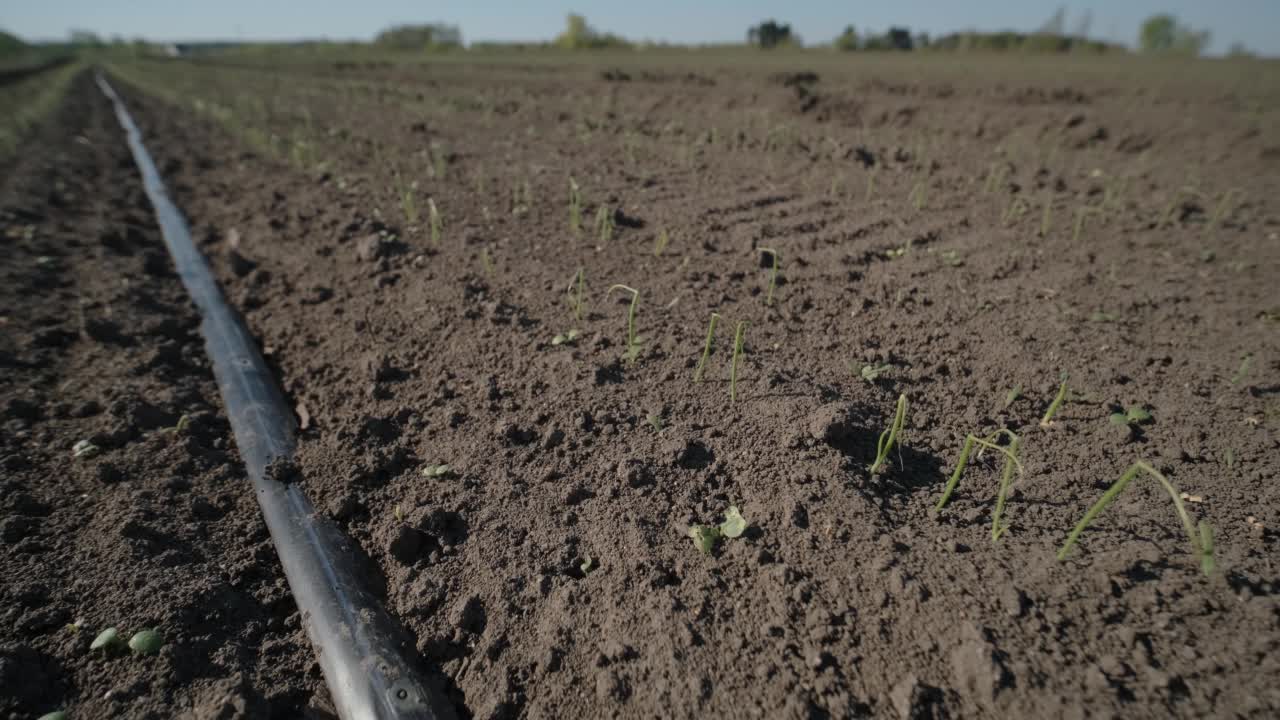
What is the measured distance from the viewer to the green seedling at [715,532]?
175cm

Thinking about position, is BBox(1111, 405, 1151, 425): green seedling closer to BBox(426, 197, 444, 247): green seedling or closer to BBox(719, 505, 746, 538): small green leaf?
BBox(719, 505, 746, 538): small green leaf

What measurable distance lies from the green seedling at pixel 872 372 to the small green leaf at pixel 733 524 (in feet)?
3.08

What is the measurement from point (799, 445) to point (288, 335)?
2731mm

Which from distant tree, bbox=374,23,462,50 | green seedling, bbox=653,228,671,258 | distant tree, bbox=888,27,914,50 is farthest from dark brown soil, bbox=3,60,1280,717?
distant tree, bbox=374,23,462,50

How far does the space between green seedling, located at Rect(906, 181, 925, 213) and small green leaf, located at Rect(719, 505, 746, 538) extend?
337 centimetres

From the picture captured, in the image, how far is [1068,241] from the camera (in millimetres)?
3791

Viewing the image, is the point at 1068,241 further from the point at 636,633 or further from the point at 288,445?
the point at 288,445

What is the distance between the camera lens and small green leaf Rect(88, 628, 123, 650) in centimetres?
158

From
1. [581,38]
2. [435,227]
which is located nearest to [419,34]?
[581,38]

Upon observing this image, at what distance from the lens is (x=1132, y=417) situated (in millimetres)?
2160

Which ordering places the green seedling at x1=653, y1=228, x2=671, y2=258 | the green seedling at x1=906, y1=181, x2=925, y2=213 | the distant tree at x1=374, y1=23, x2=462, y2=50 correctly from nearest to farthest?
1. the green seedling at x1=653, y1=228, x2=671, y2=258
2. the green seedling at x1=906, y1=181, x2=925, y2=213
3. the distant tree at x1=374, y1=23, x2=462, y2=50

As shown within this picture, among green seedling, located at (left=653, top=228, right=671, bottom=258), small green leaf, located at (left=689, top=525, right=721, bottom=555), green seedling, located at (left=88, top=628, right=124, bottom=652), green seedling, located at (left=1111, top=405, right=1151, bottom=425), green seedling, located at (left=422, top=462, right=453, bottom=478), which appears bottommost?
green seedling, located at (left=88, top=628, right=124, bottom=652)

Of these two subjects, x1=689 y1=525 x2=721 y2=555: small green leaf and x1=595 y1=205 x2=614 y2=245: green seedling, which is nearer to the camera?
x1=689 y1=525 x2=721 y2=555: small green leaf

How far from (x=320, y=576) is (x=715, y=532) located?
121 cm
